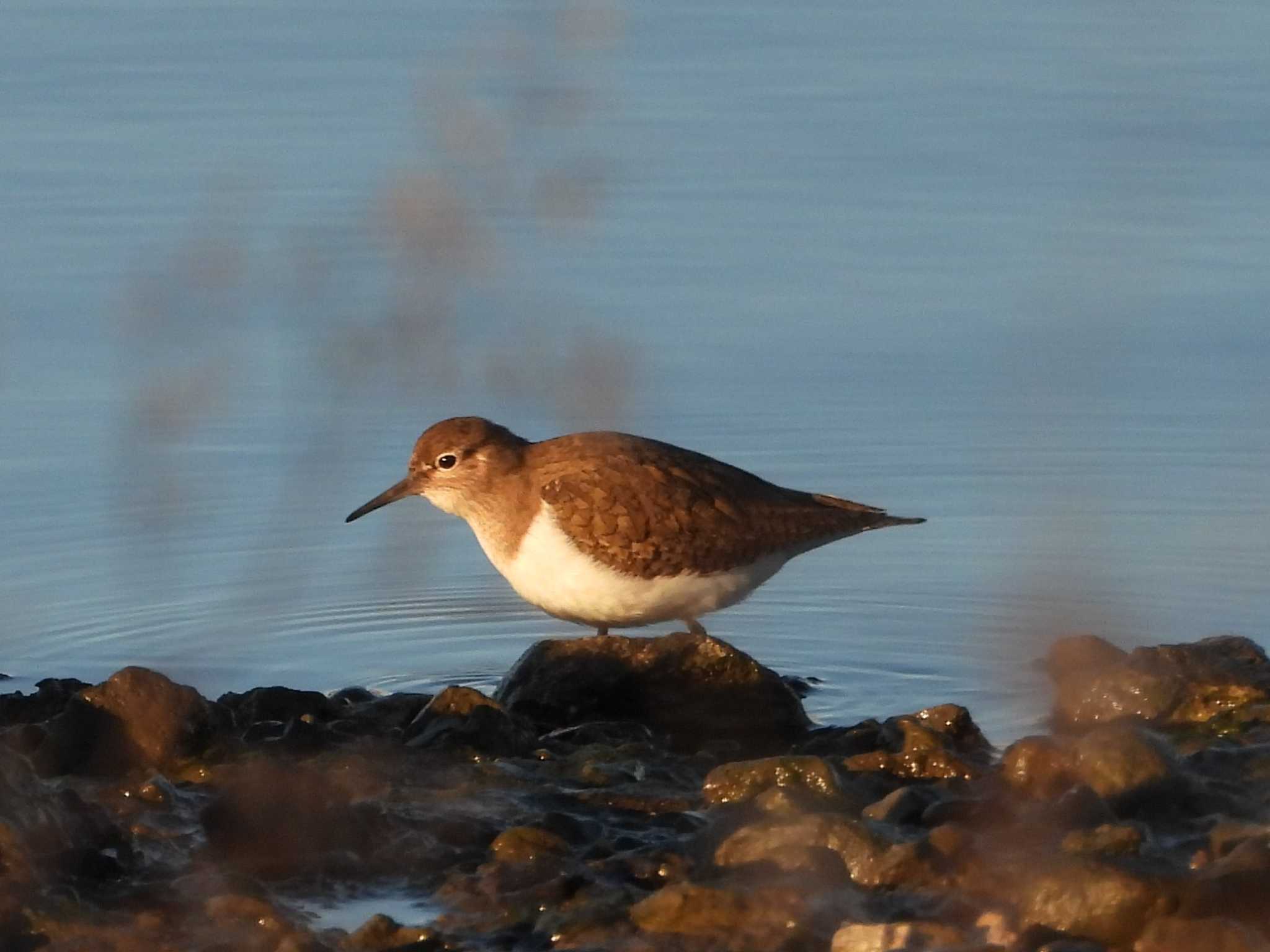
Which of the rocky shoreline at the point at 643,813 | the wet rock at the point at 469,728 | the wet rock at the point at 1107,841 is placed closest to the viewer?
the rocky shoreline at the point at 643,813

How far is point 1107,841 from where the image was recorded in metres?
5.25

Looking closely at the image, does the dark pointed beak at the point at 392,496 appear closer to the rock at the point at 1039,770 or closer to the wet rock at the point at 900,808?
the wet rock at the point at 900,808

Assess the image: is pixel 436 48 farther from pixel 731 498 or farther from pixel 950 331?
pixel 731 498

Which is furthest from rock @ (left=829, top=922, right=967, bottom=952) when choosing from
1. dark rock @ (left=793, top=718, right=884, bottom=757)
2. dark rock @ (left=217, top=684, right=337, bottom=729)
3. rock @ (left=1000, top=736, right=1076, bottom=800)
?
dark rock @ (left=217, top=684, right=337, bottom=729)

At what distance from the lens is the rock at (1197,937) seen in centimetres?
470

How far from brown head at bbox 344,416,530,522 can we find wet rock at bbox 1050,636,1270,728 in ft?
6.86

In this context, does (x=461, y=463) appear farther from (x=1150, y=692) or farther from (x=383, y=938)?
(x=383, y=938)

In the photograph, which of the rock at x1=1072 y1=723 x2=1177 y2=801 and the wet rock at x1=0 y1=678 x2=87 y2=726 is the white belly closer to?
the wet rock at x1=0 y1=678 x2=87 y2=726

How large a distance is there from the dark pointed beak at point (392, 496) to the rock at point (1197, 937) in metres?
3.71

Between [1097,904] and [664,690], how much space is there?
7.11 feet

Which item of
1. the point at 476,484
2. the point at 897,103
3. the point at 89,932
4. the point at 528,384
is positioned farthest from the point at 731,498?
the point at 897,103

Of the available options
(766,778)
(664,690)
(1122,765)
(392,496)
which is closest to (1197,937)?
(1122,765)

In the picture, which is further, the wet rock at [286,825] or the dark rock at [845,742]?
the dark rock at [845,742]

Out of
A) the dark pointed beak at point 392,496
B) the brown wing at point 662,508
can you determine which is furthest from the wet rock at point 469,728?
the dark pointed beak at point 392,496
